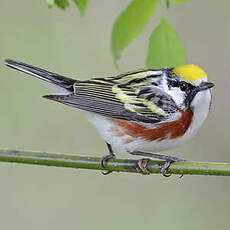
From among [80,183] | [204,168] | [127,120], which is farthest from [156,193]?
[204,168]

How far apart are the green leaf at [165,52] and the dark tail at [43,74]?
98 centimetres

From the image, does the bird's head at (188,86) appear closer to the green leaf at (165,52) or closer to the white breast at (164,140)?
the white breast at (164,140)

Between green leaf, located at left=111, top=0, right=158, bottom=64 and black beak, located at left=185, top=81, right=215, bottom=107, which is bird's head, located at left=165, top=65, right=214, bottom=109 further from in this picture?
green leaf, located at left=111, top=0, right=158, bottom=64

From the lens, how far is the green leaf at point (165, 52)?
2740 mm

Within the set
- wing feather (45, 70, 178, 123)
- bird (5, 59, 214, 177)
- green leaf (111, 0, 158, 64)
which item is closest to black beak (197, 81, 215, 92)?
bird (5, 59, 214, 177)

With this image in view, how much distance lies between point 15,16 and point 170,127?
3.33 metres

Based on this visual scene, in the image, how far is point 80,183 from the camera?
6.86 meters

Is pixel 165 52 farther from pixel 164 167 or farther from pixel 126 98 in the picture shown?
pixel 126 98

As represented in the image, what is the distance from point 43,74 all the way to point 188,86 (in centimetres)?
86

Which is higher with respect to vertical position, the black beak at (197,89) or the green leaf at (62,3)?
the green leaf at (62,3)

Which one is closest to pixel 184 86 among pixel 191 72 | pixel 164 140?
pixel 191 72

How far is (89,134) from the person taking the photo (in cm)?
686

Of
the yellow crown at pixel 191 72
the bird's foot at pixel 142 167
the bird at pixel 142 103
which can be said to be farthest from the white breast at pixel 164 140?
the bird's foot at pixel 142 167

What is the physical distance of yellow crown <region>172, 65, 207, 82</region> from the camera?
3.28m
